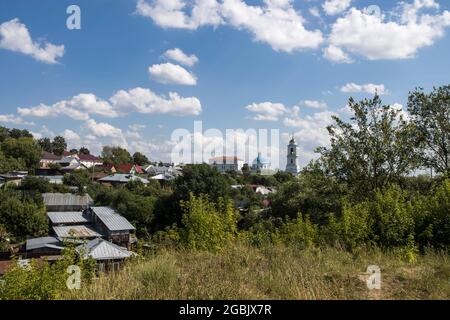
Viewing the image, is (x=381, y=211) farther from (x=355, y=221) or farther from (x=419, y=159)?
(x=419, y=159)

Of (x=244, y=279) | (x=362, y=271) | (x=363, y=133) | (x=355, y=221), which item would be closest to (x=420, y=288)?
(x=362, y=271)

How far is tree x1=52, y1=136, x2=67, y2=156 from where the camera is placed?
12731 cm

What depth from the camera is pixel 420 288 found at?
17.5 ft

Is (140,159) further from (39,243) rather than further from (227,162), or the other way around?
(39,243)

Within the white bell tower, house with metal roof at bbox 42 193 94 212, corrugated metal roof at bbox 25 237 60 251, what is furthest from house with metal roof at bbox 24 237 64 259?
the white bell tower

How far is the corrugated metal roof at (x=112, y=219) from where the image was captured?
123 ft

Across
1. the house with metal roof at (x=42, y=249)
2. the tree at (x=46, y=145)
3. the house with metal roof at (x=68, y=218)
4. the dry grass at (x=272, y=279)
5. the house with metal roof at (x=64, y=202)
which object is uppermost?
the tree at (x=46, y=145)

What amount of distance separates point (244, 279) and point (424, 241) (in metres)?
5.20

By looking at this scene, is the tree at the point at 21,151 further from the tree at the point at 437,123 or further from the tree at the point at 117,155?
the tree at the point at 437,123

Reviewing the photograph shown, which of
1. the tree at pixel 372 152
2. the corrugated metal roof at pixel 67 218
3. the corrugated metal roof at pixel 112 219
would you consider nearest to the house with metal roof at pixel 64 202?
the corrugated metal roof at pixel 67 218

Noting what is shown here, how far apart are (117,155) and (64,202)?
72946 millimetres

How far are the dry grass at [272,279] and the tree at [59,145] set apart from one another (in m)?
130

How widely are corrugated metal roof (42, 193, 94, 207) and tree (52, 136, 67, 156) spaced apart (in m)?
82.4

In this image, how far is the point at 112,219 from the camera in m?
39.3
